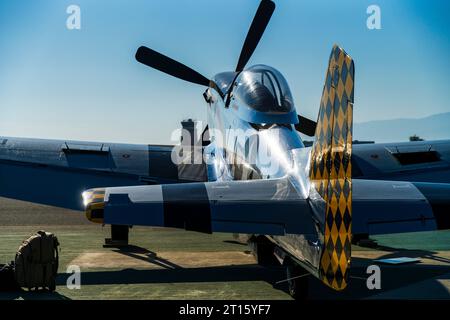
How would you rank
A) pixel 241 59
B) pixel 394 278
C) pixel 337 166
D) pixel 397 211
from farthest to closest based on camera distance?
Answer: pixel 241 59
pixel 394 278
pixel 397 211
pixel 337 166

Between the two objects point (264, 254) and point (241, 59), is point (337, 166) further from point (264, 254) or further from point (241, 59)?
point (241, 59)

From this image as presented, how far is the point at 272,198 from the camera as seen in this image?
7148mm

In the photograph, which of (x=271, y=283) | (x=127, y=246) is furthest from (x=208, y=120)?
(x=271, y=283)

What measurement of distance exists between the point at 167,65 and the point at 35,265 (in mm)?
8277

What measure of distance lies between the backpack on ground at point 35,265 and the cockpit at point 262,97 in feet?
12.6

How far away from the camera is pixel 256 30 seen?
52.0ft

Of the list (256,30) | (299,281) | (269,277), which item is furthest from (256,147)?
(256,30)

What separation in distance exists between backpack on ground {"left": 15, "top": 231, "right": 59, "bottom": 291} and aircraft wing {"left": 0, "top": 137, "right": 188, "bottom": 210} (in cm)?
490

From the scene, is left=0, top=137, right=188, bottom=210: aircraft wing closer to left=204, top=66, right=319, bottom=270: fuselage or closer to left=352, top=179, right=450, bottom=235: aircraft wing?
left=204, top=66, right=319, bottom=270: fuselage

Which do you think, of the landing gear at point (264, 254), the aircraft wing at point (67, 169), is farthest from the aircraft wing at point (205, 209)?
the aircraft wing at point (67, 169)

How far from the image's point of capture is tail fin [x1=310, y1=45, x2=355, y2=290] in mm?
6016

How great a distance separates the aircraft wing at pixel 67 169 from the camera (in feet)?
44.8

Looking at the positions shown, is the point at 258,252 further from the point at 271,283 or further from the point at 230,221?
the point at 230,221

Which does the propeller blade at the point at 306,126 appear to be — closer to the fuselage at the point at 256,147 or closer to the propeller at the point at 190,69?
the propeller at the point at 190,69
